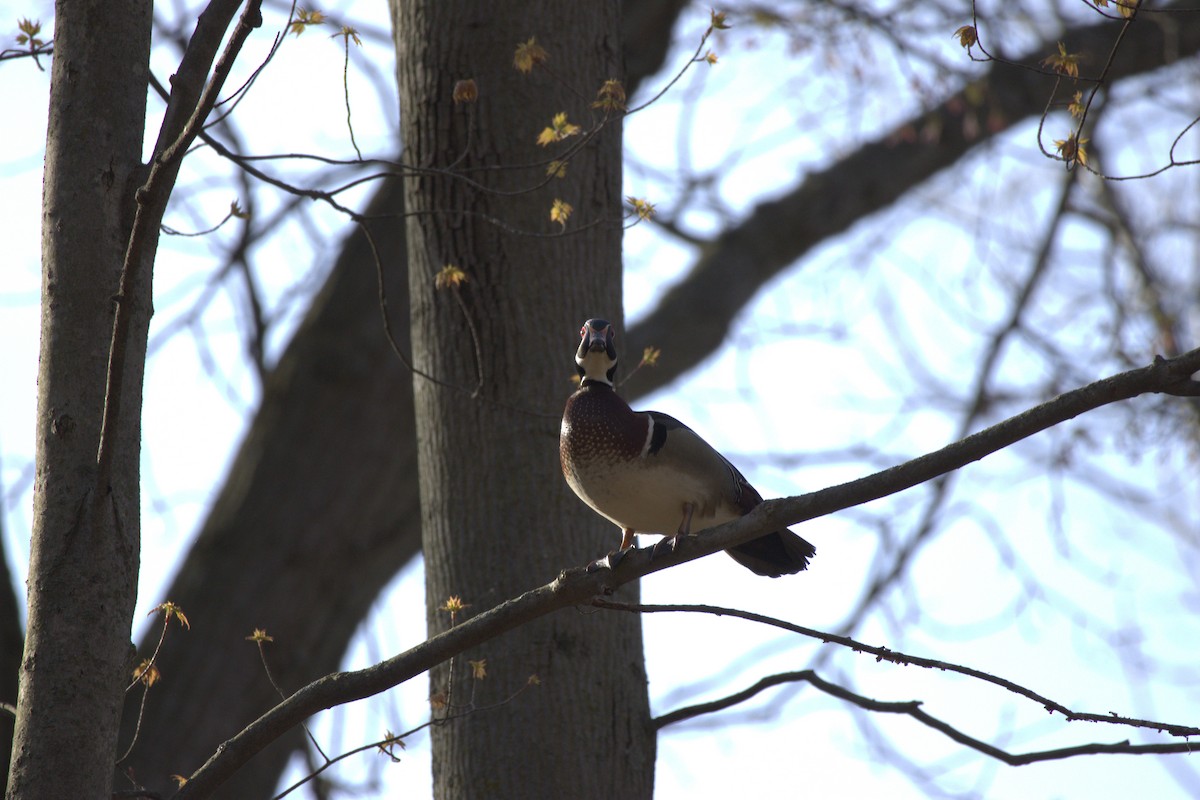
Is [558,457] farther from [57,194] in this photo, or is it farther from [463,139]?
[57,194]

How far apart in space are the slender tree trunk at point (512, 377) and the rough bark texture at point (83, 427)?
36.8 inches

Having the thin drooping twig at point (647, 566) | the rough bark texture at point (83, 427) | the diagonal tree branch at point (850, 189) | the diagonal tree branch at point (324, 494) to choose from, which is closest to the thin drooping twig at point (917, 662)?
the thin drooping twig at point (647, 566)

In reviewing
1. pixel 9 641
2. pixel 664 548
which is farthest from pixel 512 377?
pixel 9 641

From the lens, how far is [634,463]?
3447mm

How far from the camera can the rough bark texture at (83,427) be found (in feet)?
8.44

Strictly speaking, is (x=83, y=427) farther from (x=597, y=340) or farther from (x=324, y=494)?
(x=324, y=494)

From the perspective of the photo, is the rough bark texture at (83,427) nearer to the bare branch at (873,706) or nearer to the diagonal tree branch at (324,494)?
the bare branch at (873,706)

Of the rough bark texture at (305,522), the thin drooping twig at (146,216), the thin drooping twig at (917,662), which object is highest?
the rough bark texture at (305,522)

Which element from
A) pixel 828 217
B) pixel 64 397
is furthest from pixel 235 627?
pixel 828 217

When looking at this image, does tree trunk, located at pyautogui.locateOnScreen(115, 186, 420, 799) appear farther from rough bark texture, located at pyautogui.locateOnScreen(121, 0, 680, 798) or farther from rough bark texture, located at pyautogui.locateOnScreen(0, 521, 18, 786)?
rough bark texture, located at pyautogui.locateOnScreen(0, 521, 18, 786)

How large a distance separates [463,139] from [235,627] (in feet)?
9.23

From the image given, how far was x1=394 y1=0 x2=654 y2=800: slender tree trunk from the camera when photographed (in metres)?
3.66

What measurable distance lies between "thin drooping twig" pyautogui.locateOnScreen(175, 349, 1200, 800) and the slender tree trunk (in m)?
0.94

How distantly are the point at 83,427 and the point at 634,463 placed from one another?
136 centimetres
